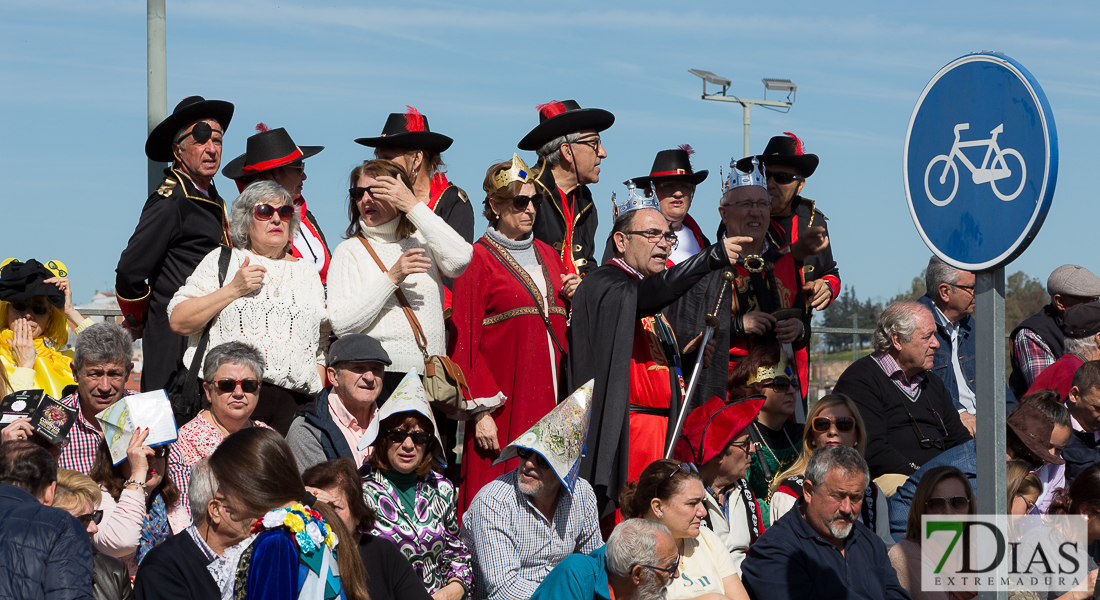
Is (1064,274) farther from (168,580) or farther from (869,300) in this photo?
(168,580)

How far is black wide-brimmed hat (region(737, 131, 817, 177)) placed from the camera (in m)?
7.82

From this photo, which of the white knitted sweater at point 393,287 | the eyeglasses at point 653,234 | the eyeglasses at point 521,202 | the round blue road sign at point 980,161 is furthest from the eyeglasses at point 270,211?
the round blue road sign at point 980,161

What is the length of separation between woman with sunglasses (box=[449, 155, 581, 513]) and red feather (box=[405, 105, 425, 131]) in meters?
0.77

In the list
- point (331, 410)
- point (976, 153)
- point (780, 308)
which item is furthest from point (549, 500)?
point (976, 153)

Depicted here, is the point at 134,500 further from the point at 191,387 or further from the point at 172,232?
A: the point at 172,232

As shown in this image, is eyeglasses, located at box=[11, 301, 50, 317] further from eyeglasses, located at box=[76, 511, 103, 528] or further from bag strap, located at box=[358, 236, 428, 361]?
eyeglasses, located at box=[76, 511, 103, 528]

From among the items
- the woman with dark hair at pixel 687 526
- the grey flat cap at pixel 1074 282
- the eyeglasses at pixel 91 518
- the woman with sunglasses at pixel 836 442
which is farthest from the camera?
the grey flat cap at pixel 1074 282

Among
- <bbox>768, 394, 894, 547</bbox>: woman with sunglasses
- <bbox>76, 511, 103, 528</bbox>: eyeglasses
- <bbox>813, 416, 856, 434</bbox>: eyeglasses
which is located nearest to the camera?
<bbox>76, 511, 103, 528</bbox>: eyeglasses

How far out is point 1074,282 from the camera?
27.6 ft

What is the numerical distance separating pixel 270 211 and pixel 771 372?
10.2 ft

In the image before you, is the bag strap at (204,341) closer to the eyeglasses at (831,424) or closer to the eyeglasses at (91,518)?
the eyeglasses at (91,518)

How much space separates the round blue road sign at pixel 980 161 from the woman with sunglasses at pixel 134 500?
125 inches

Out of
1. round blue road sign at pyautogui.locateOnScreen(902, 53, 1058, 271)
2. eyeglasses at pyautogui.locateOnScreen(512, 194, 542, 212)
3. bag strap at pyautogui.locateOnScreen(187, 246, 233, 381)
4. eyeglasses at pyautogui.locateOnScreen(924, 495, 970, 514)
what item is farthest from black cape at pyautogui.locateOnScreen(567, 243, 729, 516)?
round blue road sign at pyautogui.locateOnScreen(902, 53, 1058, 271)

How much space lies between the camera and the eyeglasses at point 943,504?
5781 mm
